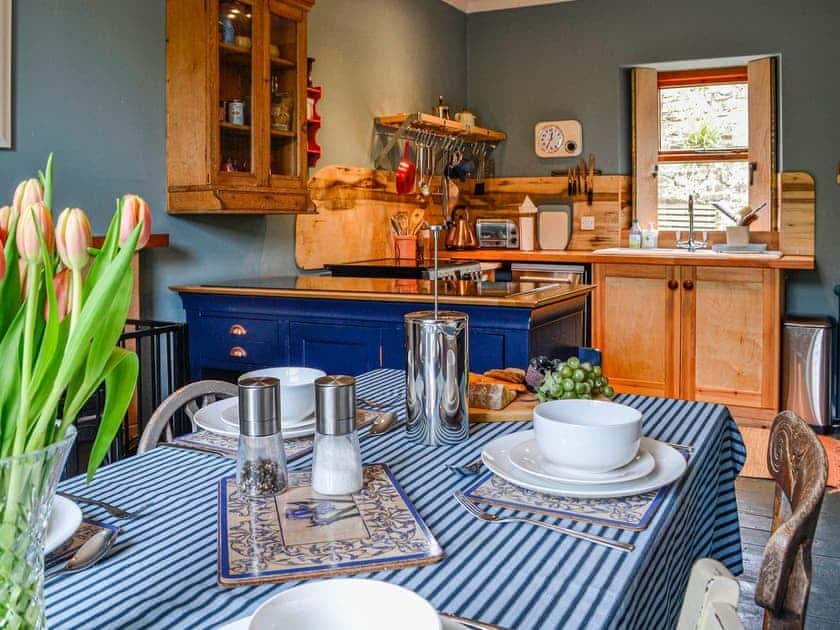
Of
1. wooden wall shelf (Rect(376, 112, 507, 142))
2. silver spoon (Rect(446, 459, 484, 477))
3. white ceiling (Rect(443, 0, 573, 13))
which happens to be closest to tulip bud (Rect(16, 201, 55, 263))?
silver spoon (Rect(446, 459, 484, 477))

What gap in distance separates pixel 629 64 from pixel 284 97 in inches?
106

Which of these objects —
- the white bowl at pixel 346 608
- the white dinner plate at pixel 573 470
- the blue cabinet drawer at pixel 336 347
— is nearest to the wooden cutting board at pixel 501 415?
the white dinner plate at pixel 573 470

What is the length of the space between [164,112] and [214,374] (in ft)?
3.74

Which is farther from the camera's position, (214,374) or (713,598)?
(214,374)

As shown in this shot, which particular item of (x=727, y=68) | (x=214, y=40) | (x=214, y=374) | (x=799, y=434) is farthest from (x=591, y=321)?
(x=799, y=434)

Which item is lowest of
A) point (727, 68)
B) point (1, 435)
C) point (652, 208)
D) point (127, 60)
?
point (1, 435)

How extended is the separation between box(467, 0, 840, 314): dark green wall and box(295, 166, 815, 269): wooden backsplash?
0.33ft

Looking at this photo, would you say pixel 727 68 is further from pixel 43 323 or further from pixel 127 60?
pixel 43 323

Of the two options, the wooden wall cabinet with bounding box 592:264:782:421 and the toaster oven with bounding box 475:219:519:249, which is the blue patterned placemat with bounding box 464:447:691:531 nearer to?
the wooden wall cabinet with bounding box 592:264:782:421

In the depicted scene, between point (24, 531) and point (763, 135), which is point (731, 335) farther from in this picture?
point (24, 531)

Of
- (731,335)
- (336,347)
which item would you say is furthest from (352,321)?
(731,335)

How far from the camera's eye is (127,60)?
3.20 m

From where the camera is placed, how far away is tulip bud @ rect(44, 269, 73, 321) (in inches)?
27.2

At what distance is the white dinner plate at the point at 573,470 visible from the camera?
3.53 ft
